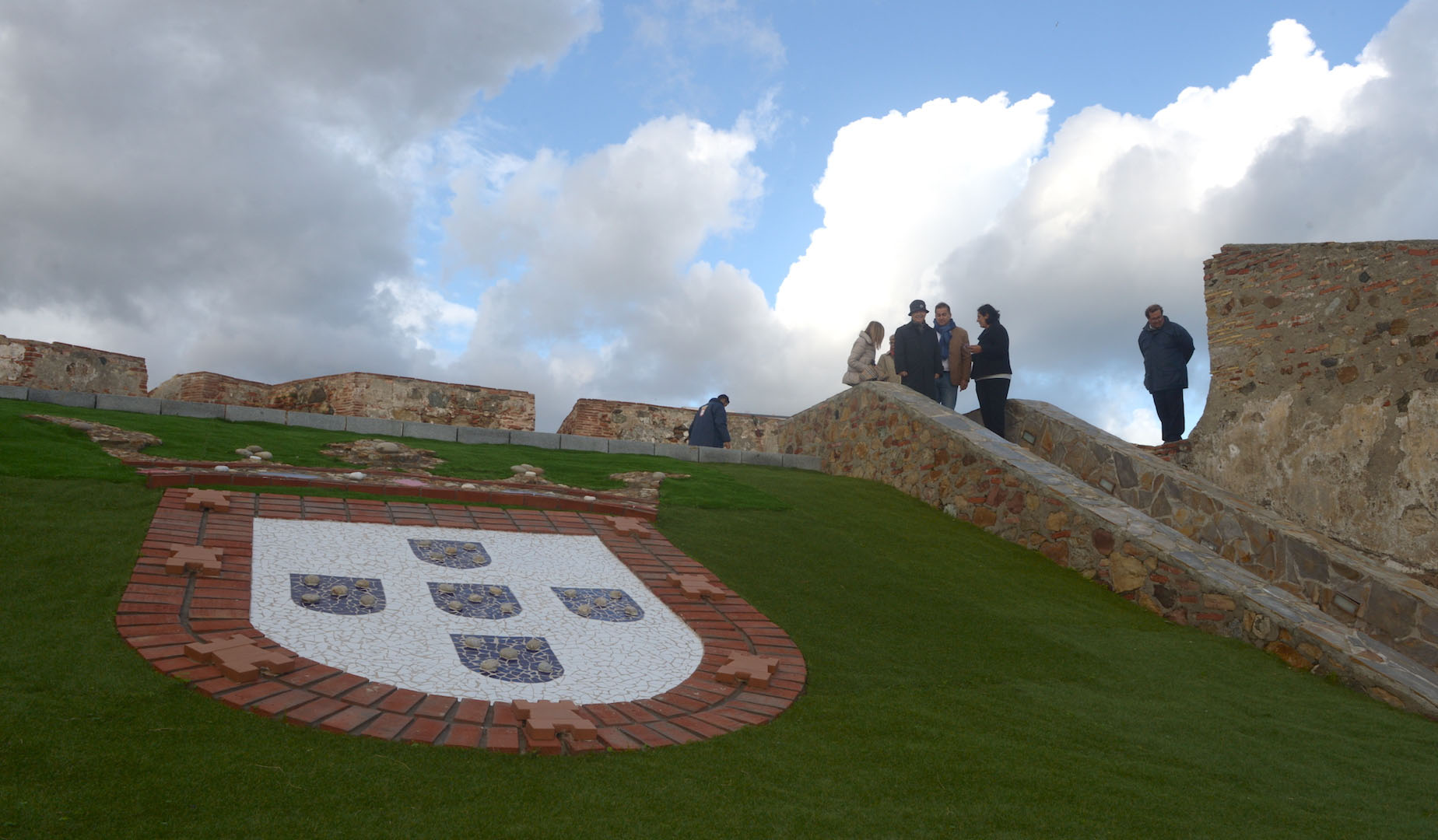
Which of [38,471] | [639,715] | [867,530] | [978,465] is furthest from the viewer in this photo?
[978,465]

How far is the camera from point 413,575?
4.27 metres

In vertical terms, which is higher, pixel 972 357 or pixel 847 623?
pixel 972 357

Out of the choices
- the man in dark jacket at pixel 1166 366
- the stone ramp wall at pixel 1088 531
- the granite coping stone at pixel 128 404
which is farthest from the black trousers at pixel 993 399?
the granite coping stone at pixel 128 404

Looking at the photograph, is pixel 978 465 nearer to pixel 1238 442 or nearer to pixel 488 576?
pixel 1238 442

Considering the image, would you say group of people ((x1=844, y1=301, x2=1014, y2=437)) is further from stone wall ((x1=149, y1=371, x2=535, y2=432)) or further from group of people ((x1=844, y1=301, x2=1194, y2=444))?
stone wall ((x1=149, y1=371, x2=535, y2=432))

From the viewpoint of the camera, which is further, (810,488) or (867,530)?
(810,488)

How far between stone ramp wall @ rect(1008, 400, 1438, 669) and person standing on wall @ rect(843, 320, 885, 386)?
1983 millimetres

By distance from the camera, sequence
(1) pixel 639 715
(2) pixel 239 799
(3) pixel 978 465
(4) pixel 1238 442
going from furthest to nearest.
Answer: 1. (4) pixel 1238 442
2. (3) pixel 978 465
3. (1) pixel 639 715
4. (2) pixel 239 799

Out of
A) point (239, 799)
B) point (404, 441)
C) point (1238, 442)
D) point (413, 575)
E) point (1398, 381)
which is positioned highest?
point (1398, 381)

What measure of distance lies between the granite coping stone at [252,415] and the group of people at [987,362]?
6.56m

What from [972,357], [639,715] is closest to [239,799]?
[639,715]

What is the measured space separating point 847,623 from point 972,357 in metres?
6.07

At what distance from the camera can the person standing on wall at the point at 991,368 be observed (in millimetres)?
9664

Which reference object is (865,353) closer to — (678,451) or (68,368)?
(678,451)
